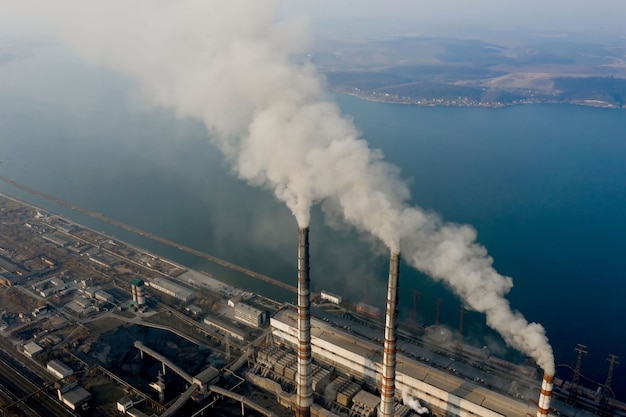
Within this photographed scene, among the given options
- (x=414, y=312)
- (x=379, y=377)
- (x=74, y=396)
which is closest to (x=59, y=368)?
(x=74, y=396)

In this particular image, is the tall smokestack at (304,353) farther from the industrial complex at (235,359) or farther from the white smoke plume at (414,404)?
the white smoke plume at (414,404)

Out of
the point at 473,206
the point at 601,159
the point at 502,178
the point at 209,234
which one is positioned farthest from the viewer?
the point at 601,159

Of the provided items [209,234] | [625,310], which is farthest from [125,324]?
[625,310]

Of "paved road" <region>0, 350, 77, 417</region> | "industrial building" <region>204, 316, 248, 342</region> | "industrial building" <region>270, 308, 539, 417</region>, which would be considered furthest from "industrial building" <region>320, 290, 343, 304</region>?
"paved road" <region>0, 350, 77, 417</region>

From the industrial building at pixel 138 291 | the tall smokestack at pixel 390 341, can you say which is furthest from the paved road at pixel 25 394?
the tall smokestack at pixel 390 341

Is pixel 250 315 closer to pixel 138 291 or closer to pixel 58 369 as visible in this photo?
pixel 138 291

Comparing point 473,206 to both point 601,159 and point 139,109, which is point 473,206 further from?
point 139,109
